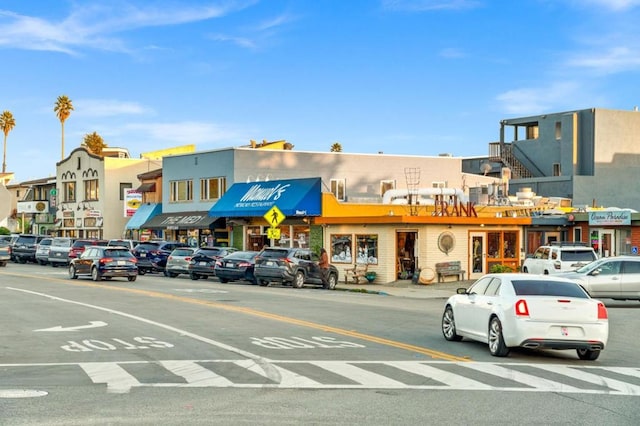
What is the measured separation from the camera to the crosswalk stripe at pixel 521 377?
40.8ft

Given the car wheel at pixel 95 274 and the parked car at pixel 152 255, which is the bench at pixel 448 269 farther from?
the car wheel at pixel 95 274

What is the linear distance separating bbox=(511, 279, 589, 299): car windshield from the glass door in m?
28.0

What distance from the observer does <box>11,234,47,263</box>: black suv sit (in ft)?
204

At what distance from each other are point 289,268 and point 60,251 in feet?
73.2

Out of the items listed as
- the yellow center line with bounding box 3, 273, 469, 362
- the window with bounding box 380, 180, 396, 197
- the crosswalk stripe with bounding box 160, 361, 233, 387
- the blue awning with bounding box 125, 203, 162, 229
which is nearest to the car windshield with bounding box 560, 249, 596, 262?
the yellow center line with bounding box 3, 273, 469, 362

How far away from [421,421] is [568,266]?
2796 centimetres

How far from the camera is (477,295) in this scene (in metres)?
17.1

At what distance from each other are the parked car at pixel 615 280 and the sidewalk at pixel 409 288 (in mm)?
7139

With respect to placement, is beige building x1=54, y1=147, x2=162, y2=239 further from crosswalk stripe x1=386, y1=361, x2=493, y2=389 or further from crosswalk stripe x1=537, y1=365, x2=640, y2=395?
crosswalk stripe x1=537, y1=365, x2=640, y2=395

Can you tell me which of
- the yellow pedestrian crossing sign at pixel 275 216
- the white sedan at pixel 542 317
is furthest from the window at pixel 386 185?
the white sedan at pixel 542 317

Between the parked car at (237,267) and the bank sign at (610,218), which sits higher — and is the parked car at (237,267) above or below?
below

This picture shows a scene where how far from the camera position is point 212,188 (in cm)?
6112

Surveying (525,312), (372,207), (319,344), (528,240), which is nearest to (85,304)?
(319,344)

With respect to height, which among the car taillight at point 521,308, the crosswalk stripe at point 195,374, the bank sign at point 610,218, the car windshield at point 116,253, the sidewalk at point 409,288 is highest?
the bank sign at point 610,218
